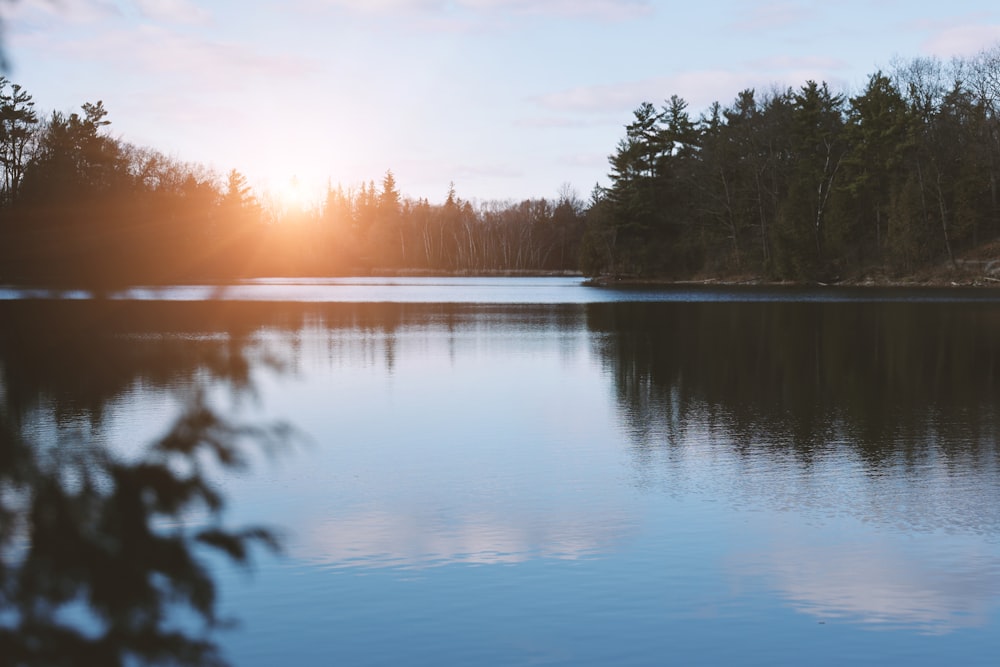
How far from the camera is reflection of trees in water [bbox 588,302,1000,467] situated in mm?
15031

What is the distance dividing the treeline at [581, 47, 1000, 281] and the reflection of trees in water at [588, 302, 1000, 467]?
3700 cm

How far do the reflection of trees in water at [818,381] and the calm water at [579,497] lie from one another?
4.4 inches

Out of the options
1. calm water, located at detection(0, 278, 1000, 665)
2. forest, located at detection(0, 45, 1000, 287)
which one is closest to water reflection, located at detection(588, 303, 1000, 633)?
calm water, located at detection(0, 278, 1000, 665)

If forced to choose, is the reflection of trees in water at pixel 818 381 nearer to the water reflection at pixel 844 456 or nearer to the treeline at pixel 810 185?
the water reflection at pixel 844 456

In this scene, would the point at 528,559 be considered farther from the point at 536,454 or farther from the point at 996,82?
the point at 996,82

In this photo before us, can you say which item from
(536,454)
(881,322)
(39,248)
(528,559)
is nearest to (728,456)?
(536,454)

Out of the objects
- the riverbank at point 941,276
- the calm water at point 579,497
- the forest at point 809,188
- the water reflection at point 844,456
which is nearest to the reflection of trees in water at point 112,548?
the calm water at point 579,497

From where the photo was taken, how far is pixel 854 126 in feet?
258

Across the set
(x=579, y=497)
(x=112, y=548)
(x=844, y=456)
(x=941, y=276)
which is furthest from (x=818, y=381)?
(x=941, y=276)

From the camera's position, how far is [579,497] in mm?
11391

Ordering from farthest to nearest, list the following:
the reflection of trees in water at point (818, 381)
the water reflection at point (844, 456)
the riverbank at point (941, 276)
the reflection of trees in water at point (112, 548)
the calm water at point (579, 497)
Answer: the riverbank at point (941, 276) < the reflection of trees in water at point (818, 381) < the water reflection at point (844, 456) < the calm water at point (579, 497) < the reflection of trees in water at point (112, 548)

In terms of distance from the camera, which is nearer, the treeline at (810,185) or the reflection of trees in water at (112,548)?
the reflection of trees in water at (112,548)

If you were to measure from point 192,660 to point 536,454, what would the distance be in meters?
10.9

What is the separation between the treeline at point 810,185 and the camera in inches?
2904
